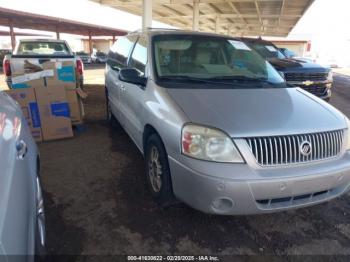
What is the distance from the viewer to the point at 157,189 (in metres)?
2.95

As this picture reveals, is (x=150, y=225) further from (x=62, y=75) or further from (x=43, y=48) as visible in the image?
(x=43, y=48)

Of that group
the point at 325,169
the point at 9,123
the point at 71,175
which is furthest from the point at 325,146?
the point at 71,175

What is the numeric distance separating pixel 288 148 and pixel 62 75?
433 cm

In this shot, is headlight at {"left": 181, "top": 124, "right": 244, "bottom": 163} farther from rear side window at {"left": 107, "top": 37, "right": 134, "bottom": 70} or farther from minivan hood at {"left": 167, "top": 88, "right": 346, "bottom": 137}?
rear side window at {"left": 107, "top": 37, "right": 134, "bottom": 70}

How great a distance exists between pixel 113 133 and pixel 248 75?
9.26 feet

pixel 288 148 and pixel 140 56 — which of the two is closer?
pixel 288 148

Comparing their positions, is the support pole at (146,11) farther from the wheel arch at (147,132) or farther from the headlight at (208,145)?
the headlight at (208,145)

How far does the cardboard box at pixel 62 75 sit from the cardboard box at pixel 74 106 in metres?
0.10

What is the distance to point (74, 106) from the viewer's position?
206 inches

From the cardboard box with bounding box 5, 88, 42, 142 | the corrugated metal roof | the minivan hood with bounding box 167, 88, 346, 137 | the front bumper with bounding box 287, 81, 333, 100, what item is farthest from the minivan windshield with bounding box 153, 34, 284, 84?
the corrugated metal roof

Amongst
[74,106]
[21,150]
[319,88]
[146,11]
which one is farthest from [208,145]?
[146,11]

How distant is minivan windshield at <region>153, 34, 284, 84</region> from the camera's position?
3.28m

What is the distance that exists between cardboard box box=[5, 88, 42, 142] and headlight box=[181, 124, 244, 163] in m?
3.28

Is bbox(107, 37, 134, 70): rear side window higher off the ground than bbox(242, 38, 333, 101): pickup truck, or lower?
higher
